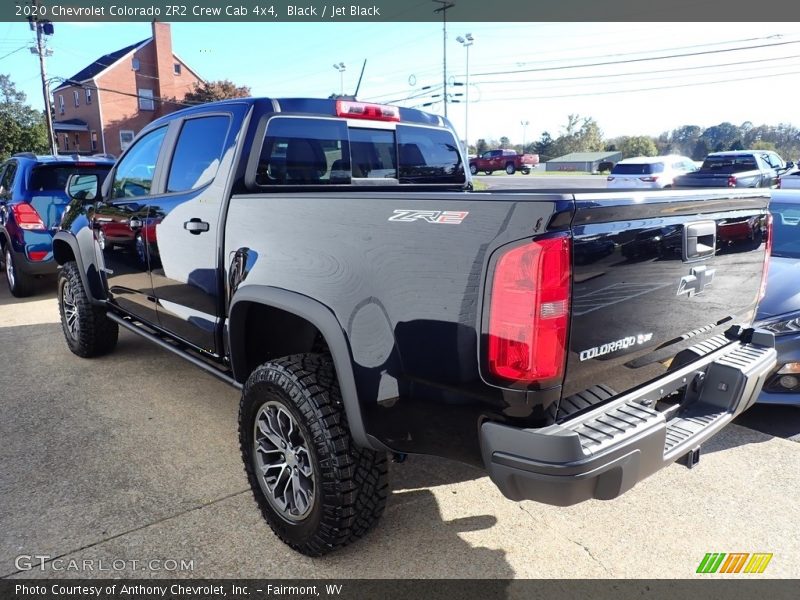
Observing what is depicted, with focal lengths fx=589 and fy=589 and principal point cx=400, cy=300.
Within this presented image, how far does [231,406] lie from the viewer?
4.20 meters

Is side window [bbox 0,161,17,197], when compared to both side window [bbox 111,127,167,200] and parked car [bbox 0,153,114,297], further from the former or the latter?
side window [bbox 111,127,167,200]

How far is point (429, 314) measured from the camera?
6.36 feet

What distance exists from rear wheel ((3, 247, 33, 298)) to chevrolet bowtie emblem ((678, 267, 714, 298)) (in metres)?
7.71

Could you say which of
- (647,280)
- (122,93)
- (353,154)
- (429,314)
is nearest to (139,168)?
(353,154)

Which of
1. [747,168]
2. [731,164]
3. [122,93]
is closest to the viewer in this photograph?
[747,168]

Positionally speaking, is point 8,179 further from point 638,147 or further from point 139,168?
point 638,147

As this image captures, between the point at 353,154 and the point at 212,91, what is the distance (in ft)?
A: 165

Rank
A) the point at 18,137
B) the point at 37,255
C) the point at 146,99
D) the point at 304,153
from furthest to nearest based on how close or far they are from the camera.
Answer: the point at 146,99, the point at 18,137, the point at 37,255, the point at 304,153

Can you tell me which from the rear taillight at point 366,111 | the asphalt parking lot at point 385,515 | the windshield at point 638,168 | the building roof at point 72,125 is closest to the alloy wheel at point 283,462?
the asphalt parking lot at point 385,515

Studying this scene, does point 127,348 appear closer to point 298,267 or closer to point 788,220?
point 298,267

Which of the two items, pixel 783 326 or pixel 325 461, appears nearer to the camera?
pixel 325 461

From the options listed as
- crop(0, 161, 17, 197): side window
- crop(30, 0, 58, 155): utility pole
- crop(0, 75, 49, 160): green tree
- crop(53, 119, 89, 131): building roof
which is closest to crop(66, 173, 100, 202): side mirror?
crop(0, 161, 17, 197): side window

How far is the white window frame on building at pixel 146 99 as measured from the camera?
4472 cm

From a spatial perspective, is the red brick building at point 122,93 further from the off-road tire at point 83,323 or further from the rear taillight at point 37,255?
the off-road tire at point 83,323
